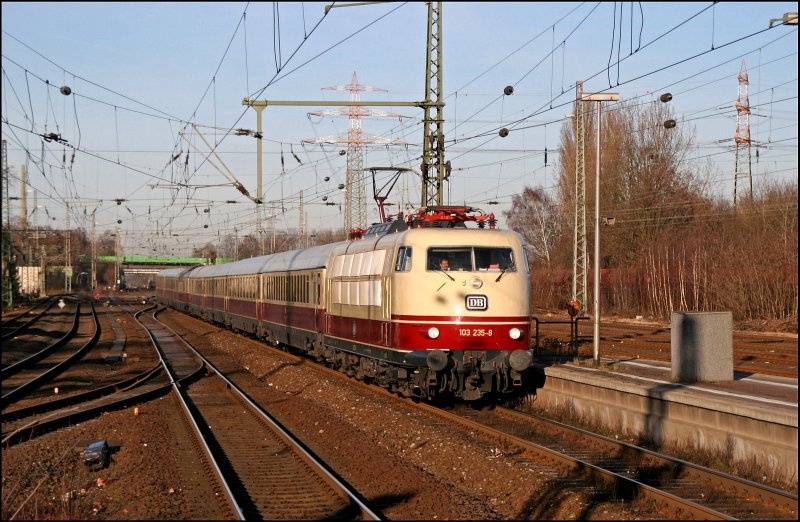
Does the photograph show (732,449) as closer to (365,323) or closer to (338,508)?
(338,508)

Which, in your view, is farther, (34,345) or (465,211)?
(34,345)

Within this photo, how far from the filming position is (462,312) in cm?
1580

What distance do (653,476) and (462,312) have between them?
5.41m

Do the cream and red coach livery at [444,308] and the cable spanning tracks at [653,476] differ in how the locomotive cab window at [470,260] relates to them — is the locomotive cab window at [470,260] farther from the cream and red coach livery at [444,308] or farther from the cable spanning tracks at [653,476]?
the cable spanning tracks at [653,476]

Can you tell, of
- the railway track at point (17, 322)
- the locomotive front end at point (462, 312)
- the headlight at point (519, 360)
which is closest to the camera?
the headlight at point (519, 360)

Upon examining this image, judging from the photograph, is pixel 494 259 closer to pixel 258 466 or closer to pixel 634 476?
pixel 634 476

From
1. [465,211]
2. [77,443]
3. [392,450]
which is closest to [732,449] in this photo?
[392,450]

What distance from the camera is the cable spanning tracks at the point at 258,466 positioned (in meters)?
9.85

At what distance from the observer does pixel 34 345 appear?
35.2 meters

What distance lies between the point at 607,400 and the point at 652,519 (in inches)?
232

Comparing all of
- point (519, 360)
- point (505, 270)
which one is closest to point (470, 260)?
point (505, 270)

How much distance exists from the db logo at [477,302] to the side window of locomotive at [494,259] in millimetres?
534

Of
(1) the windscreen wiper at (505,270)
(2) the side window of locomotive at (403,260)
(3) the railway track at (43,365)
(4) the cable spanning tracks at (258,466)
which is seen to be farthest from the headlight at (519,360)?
(3) the railway track at (43,365)

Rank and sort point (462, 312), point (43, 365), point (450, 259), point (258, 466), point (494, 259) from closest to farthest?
point (258, 466)
point (462, 312)
point (450, 259)
point (494, 259)
point (43, 365)
